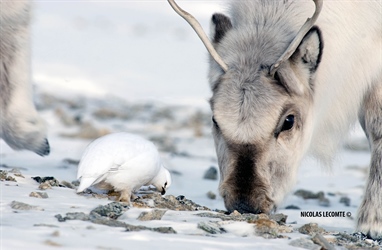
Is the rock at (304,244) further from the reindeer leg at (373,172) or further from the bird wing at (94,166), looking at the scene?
the reindeer leg at (373,172)

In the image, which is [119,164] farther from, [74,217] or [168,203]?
[74,217]

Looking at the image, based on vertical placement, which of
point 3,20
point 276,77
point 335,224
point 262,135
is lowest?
point 335,224

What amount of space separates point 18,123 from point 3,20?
707 mm

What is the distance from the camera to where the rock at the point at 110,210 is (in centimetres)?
443

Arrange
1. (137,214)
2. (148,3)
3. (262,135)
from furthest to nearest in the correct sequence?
(148,3) → (262,135) → (137,214)

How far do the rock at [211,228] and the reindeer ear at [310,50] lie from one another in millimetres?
1414

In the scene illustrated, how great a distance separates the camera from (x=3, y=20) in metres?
5.98

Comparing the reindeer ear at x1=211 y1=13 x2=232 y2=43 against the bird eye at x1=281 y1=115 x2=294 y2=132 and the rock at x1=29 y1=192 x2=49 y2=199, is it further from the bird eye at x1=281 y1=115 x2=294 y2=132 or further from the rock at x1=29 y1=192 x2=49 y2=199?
the rock at x1=29 y1=192 x2=49 y2=199

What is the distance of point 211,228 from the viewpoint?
4.36 meters

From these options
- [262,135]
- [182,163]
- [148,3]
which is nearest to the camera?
[262,135]

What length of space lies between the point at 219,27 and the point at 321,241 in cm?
194

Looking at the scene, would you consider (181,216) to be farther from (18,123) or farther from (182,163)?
(182,163)

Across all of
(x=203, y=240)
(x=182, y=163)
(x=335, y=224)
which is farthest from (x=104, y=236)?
(x=182, y=163)

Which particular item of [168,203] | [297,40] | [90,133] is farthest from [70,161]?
[297,40]
